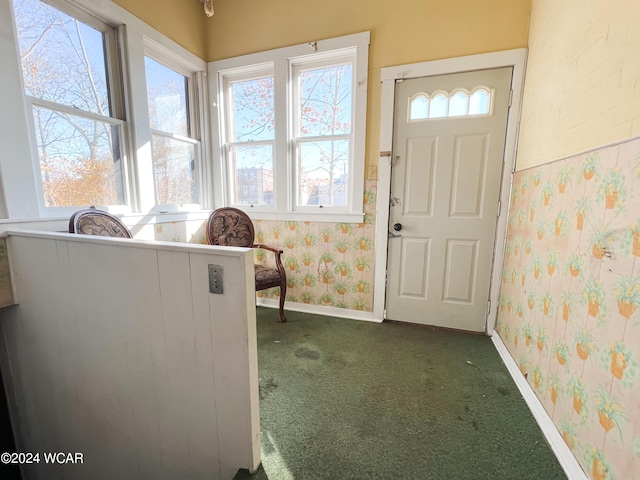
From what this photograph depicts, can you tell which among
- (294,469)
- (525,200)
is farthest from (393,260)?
(294,469)

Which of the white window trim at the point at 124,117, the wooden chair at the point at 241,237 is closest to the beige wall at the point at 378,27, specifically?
the white window trim at the point at 124,117

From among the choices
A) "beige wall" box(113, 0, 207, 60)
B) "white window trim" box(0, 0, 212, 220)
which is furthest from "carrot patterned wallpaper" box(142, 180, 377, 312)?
"beige wall" box(113, 0, 207, 60)

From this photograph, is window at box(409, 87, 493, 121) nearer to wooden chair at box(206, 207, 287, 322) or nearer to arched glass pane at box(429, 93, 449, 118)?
arched glass pane at box(429, 93, 449, 118)

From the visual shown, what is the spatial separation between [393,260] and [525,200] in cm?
105

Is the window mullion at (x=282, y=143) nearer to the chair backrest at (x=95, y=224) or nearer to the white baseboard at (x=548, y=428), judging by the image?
the chair backrest at (x=95, y=224)

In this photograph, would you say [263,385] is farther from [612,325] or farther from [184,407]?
[612,325]

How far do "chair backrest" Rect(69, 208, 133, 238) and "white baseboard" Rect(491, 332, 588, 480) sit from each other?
8.52 feet

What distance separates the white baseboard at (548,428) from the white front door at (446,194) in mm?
625

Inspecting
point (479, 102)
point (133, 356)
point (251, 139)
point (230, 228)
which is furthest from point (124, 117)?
point (479, 102)

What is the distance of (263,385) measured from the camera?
1.66 m

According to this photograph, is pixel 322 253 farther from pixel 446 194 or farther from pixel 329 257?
pixel 446 194

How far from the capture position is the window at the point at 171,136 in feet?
7.71

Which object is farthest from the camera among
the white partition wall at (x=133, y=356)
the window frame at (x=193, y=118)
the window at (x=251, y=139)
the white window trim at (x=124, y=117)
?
the window at (x=251, y=139)

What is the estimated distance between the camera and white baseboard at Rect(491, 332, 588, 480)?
3.55 feet
